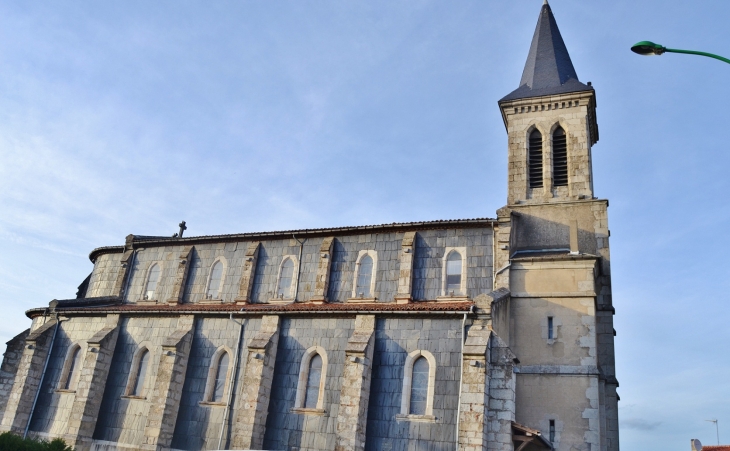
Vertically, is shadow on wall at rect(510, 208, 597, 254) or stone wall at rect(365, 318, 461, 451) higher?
shadow on wall at rect(510, 208, 597, 254)

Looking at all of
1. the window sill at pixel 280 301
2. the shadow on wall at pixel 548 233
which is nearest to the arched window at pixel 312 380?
the window sill at pixel 280 301

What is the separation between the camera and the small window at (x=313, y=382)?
22.5m

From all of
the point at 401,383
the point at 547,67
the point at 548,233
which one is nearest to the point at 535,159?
the point at 548,233

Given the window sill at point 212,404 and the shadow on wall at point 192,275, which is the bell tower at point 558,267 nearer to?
the window sill at point 212,404

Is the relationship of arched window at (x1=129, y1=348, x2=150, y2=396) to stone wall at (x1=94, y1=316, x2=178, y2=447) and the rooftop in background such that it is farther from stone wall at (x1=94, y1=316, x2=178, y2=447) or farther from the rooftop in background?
the rooftop in background

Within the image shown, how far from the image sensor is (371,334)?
21859 millimetres

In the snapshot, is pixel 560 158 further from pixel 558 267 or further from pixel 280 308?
pixel 280 308

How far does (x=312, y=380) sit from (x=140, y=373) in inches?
357

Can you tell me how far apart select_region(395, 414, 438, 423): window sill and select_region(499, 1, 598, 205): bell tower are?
11.1 m

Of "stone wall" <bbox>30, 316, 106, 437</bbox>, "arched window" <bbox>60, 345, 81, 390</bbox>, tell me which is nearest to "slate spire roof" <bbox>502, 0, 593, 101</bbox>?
"stone wall" <bbox>30, 316, 106, 437</bbox>

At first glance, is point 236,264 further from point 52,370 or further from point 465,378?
point 465,378

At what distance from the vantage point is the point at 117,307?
95.1 feet

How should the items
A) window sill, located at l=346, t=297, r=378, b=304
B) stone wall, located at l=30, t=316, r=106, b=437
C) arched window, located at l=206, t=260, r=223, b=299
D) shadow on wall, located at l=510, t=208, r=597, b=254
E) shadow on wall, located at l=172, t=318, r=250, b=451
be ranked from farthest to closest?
arched window, located at l=206, t=260, r=223, b=299 → stone wall, located at l=30, t=316, r=106, b=437 → window sill, located at l=346, t=297, r=378, b=304 → shadow on wall, located at l=510, t=208, r=597, b=254 → shadow on wall, located at l=172, t=318, r=250, b=451

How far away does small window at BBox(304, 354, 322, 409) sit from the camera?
2252cm
